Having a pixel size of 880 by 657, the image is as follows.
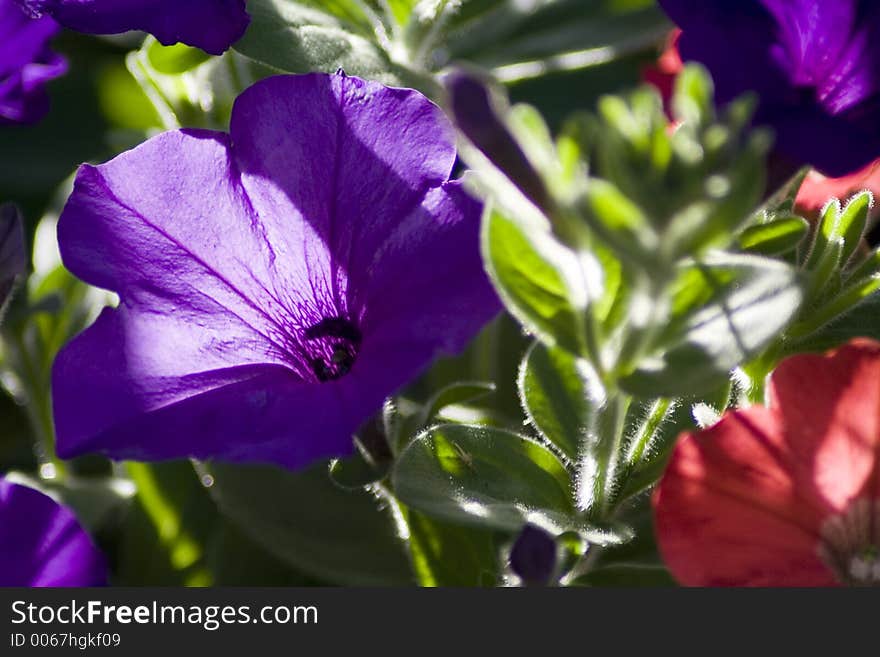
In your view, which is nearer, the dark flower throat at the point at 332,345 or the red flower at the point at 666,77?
the dark flower throat at the point at 332,345

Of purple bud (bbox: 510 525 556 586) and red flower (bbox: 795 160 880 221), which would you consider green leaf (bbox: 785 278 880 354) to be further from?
purple bud (bbox: 510 525 556 586)

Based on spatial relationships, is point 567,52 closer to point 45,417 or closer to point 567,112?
point 567,112

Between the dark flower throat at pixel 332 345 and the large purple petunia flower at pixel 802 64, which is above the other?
the large purple petunia flower at pixel 802 64

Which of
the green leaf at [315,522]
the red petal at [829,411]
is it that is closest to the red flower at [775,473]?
the red petal at [829,411]

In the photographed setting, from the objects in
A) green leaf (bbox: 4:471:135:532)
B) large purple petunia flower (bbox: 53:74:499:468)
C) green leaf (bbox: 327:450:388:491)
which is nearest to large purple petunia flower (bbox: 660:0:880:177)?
large purple petunia flower (bbox: 53:74:499:468)

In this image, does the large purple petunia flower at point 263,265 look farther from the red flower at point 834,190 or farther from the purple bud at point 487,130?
the red flower at point 834,190

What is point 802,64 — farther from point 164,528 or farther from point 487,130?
point 164,528
